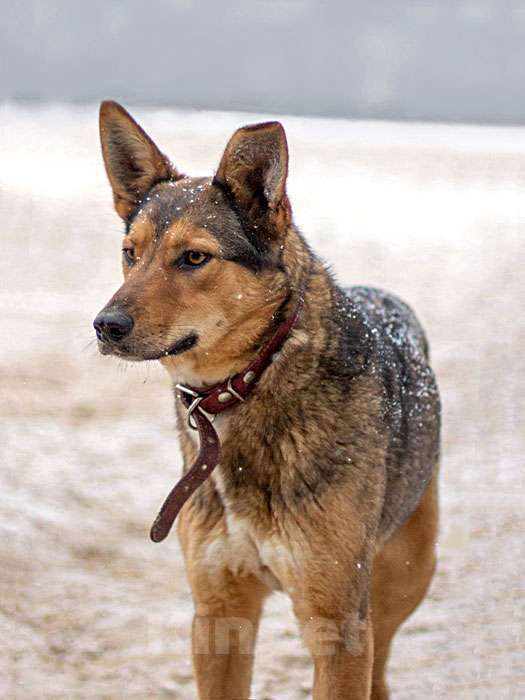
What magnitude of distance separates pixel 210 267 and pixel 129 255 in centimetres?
34

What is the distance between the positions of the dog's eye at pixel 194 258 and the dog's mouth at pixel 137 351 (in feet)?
0.74

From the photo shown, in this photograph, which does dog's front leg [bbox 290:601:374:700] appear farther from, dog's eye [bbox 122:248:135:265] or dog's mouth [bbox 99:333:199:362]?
dog's eye [bbox 122:248:135:265]

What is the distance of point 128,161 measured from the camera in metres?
3.66

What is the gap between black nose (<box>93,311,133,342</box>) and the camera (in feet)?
9.87

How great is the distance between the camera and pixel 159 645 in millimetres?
4652

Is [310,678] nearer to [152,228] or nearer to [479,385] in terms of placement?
[152,228]

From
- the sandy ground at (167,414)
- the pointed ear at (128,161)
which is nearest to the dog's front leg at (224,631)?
the sandy ground at (167,414)

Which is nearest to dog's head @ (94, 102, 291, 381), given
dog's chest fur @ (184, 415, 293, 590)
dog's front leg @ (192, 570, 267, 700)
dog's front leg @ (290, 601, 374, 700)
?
dog's chest fur @ (184, 415, 293, 590)

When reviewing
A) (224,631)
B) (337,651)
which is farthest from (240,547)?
(337,651)

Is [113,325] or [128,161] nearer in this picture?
[113,325]

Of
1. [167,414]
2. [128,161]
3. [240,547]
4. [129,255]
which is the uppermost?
[167,414]

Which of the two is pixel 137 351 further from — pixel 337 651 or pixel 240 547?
pixel 337 651

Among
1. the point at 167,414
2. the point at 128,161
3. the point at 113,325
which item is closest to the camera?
the point at 113,325

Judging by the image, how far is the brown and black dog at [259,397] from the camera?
318 centimetres
